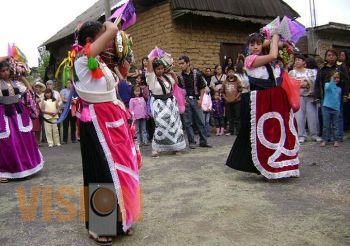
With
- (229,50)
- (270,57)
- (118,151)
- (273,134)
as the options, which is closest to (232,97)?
(229,50)

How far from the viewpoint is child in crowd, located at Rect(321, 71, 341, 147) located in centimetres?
764

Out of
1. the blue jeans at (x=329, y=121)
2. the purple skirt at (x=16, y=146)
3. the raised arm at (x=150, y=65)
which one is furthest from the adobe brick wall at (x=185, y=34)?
the purple skirt at (x=16, y=146)

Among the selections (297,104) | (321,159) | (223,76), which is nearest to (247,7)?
(223,76)

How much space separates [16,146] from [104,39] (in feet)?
12.3

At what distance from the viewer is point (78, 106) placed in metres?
3.46

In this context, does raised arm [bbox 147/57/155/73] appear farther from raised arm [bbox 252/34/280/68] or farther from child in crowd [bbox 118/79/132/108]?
child in crowd [bbox 118/79/132/108]

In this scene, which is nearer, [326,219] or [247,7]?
[326,219]

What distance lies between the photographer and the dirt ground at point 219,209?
328 cm

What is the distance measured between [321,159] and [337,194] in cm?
212

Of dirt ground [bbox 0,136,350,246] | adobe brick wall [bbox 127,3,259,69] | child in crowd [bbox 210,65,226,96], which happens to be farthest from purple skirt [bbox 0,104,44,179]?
adobe brick wall [bbox 127,3,259,69]

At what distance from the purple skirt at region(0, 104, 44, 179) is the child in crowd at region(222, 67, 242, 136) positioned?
212 inches

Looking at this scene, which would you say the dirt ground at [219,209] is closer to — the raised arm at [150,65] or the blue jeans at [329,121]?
the blue jeans at [329,121]

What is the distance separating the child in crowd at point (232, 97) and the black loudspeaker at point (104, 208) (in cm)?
721

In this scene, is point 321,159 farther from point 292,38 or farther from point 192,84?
point 192,84
